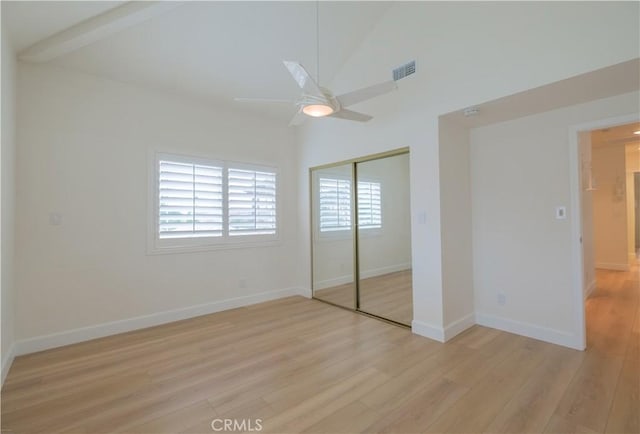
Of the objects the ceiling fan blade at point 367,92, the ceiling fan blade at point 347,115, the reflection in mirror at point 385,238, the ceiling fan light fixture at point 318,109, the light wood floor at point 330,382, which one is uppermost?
the ceiling fan blade at point 367,92

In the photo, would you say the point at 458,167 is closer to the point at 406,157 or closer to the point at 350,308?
the point at 406,157

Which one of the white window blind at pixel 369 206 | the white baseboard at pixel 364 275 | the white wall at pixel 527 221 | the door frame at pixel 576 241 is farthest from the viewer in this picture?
the white window blind at pixel 369 206

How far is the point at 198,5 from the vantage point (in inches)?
114

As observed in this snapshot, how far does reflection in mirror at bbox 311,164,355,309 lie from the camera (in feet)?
14.5

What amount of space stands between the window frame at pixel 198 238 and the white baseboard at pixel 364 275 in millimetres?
1059

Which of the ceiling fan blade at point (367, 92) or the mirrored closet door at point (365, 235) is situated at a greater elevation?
the ceiling fan blade at point (367, 92)

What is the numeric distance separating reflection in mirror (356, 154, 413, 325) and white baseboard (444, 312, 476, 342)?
1.58 feet

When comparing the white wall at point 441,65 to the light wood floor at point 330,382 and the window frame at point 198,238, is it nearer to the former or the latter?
the light wood floor at point 330,382

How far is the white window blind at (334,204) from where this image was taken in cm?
Answer: 442

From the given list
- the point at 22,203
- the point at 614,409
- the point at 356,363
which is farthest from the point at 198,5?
the point at 614,409

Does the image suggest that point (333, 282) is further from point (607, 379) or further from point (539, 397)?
point (607, 379)

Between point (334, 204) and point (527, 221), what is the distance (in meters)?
2.52

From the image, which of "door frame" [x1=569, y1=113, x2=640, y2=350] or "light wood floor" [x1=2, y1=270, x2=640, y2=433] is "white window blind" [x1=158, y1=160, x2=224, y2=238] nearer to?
"light wood floor" [x1=2, y1=270, x2=640, y2=433]

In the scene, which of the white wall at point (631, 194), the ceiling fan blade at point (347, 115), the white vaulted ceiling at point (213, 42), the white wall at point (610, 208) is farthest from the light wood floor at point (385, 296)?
the white wall at point (631, 194)
